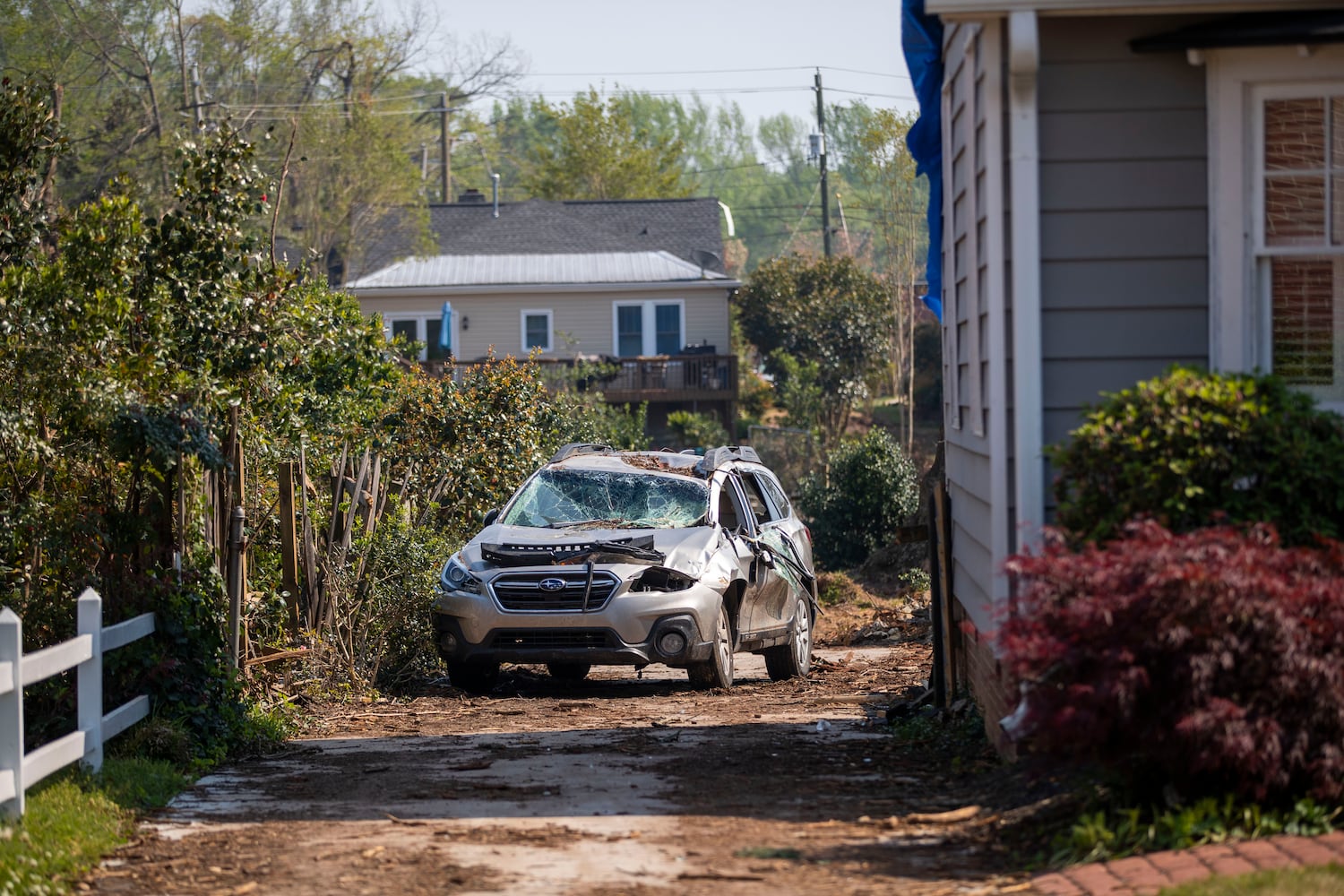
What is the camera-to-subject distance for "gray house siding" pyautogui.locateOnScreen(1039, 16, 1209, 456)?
677 cm

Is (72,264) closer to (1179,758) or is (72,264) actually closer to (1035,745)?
(1035,745)

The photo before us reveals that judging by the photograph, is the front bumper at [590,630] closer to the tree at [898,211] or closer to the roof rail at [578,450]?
the roof rail at [578,450]

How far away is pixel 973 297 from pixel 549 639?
4468 mm

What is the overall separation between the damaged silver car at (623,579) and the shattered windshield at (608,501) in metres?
0.01

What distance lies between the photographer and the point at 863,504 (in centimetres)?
2277

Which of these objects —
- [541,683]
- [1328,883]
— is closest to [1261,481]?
[1328,883]

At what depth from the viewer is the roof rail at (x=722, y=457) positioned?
12.3m

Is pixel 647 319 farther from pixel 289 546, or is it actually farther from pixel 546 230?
pixel 289 546

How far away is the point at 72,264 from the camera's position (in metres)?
8.25

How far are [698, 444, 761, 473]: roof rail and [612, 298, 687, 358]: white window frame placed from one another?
25.6 meters

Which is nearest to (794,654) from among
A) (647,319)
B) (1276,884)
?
(1276,884)

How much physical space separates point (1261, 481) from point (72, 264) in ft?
20.8

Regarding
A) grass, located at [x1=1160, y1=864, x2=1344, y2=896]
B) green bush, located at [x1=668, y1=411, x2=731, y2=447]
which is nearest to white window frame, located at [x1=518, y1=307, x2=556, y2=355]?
green bush, located at [x1=668, y1=411, x2=731, y2=447]

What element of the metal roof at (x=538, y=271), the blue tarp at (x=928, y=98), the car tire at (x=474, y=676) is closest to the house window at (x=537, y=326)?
the metal roof at (x=538, y=271)
